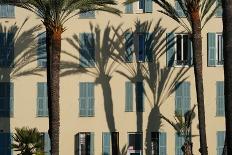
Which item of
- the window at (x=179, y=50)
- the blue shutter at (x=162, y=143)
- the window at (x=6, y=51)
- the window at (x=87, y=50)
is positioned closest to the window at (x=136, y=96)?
the blue shutter at (x=162, y=143)

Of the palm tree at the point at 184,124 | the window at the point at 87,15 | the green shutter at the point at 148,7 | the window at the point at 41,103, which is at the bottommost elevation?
the palm tree at the point at 184,124

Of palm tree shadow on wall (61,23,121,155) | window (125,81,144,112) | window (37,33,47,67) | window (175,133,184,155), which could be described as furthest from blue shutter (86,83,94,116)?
window (175,133,184,155)

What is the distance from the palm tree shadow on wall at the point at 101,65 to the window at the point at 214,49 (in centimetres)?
537

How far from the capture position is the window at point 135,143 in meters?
36.0

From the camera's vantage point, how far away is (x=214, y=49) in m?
36.1

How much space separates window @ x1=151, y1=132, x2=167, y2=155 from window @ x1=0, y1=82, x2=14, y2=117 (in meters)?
8.02

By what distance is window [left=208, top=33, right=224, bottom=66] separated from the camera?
36.1 metres

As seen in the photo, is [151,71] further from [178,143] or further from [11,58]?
[11,58]

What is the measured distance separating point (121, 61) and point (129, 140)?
14.6 ft

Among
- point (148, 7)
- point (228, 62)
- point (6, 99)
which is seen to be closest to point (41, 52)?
point (6, 99)

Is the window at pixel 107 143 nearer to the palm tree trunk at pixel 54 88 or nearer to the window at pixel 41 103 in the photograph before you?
the window at pixel 41 103

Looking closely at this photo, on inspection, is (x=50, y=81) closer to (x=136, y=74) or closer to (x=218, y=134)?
(x=136, y=74)

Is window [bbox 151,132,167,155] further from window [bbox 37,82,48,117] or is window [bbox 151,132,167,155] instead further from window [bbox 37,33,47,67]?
window [bbox 37,33,47,67]

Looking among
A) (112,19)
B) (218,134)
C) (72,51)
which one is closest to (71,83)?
(72,51)
